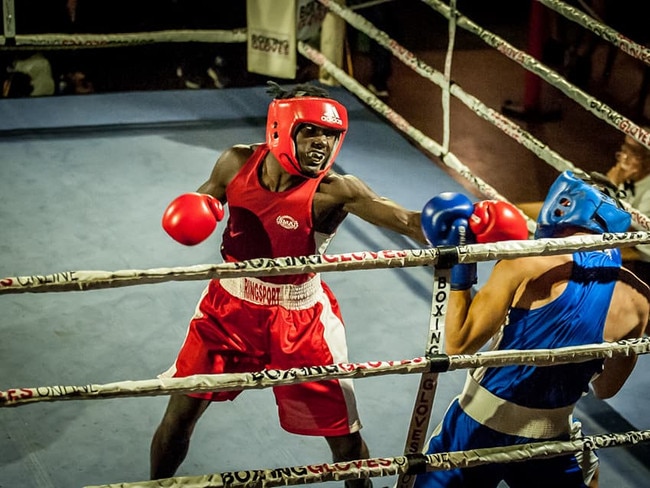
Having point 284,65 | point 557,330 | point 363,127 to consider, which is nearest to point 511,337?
point 557,330

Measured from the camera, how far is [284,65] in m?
5.68

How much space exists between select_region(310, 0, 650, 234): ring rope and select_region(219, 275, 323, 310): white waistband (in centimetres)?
123

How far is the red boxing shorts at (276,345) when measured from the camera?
269 cm

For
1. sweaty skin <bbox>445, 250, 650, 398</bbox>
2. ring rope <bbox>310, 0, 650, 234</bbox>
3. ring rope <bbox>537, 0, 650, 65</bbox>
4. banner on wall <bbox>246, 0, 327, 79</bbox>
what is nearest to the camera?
sweaty skin <bbox>445, 250, 650, 398</bbox>

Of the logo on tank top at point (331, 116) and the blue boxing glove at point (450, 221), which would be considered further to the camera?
the logo on tank top at point (331, 116)

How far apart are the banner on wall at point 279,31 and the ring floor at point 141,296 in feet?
0.59

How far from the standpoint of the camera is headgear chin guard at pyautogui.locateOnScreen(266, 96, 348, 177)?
265 cm

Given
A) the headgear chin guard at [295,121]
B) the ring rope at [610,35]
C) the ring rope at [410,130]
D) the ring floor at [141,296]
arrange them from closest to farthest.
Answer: the headgear chin guard at [295,121] < the ring floor at [141,296] < the ring rope at [610,35] < the ring rope at [410,130]

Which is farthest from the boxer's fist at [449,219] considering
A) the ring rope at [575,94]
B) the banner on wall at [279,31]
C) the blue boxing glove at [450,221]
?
the banner on wall at [279,31]

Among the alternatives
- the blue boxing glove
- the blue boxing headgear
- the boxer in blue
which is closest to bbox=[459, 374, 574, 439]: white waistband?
the boxer in blue

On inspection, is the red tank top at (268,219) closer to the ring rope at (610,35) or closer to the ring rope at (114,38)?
the ring rope at (610,35)

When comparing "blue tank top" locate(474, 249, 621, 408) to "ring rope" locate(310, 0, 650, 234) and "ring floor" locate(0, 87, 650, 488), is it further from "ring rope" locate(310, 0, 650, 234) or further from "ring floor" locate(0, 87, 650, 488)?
"ring rope" locate(310, 0, 650, 234)

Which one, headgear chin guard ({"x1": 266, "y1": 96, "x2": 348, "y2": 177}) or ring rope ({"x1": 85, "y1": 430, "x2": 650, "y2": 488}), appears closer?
ring rope ({"x1": 85, "y1": 430, "x2": 650, "y2": 488})

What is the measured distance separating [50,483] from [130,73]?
3638 mm
